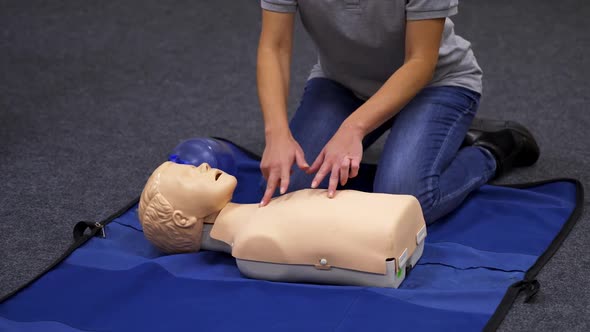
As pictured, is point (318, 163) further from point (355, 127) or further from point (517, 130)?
point (517, 130)

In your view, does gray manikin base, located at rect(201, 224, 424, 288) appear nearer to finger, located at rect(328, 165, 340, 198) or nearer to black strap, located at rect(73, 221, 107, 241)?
finger, located at rect(328, 165, 340, 198)

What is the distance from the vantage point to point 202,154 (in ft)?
6.34

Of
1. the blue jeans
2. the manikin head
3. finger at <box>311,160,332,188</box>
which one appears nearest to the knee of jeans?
the blue jeans

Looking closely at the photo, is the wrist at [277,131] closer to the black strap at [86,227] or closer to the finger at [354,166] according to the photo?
the finger at [354,166]

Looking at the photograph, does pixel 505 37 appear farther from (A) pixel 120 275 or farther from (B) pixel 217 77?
(A) pixel 120 275

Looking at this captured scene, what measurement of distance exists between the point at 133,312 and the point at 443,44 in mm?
904

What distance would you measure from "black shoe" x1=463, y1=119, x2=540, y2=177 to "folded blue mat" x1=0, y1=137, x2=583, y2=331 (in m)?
0.19

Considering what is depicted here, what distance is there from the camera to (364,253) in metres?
1.46

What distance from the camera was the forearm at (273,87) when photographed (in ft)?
5.60

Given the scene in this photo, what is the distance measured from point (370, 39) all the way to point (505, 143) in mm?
508

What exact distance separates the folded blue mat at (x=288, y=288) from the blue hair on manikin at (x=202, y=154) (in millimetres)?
193

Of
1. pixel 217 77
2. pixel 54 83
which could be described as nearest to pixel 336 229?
pixel 217 77

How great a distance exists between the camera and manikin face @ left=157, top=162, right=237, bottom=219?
1.60 metres

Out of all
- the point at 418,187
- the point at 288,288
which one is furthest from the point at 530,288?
the point at 288,288
